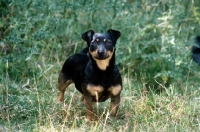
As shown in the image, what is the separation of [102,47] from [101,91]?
22.3 inches

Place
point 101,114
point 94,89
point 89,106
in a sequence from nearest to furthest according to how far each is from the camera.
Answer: point 94,89
point 89,106
point 101,114

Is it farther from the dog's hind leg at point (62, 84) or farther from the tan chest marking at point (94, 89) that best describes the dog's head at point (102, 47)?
the dog's hind leg at point (62, 84)

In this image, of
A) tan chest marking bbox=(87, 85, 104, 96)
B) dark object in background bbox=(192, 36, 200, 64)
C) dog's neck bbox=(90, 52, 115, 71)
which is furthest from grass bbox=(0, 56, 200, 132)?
dark object in background bbox=(192, 36, 200, 64)

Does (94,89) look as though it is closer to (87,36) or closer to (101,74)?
(101,74)

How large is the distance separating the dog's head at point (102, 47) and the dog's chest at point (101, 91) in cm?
26

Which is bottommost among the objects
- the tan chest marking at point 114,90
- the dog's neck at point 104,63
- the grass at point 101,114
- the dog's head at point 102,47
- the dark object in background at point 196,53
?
the grass at point 101,114

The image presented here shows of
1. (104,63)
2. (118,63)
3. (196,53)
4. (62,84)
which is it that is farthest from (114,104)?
(196,53)

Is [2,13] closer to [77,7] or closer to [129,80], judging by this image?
[77,7]

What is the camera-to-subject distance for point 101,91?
19.0 ft

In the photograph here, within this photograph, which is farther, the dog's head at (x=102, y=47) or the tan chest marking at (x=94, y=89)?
the tan chest marking at (x=94, y=89)

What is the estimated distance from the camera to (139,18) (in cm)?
921

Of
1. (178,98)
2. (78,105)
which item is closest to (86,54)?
(78,105)

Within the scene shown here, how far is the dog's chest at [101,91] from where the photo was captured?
227 inches

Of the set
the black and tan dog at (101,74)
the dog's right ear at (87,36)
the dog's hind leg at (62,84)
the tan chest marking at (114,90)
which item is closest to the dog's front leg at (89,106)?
the black and tan dog at (101,74)
